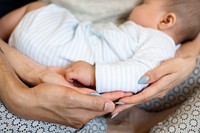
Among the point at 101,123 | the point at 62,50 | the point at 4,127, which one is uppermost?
the point at 62,50

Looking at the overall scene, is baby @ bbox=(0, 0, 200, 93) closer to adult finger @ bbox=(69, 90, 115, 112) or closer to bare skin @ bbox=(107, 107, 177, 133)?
adult finger @ bbox=(69, 90, 115, 112)

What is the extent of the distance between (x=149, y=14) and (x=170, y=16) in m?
0.08

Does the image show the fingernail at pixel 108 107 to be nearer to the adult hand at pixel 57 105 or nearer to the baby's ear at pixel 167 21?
the adult hand at pixel 57 105

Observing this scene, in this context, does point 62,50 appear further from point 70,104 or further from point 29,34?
point 70,104

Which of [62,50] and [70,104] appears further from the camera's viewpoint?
[62,50]

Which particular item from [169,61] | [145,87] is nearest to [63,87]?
[145,87]

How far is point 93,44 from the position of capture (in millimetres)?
1011

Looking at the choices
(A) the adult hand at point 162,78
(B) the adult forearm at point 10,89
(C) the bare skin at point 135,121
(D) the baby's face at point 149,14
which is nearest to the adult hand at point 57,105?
(B) the adult forearm at point 10,89

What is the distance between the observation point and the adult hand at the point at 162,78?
2.88 feet

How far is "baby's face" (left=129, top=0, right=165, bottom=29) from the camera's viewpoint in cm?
109

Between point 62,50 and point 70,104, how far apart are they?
26 cm

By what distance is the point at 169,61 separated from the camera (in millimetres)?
964

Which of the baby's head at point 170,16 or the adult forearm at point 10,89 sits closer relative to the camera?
the adult forearm at point 10,89

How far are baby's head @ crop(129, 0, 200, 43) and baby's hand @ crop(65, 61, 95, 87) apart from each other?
0.35 metres
